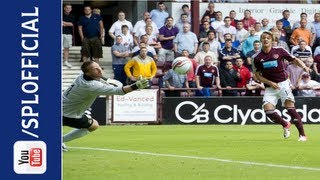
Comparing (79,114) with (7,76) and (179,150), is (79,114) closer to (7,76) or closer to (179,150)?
(179,150)

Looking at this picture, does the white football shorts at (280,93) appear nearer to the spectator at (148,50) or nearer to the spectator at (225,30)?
→ the spectator at (148,50)

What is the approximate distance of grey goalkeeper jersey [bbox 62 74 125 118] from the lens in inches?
564

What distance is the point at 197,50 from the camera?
94.7ft

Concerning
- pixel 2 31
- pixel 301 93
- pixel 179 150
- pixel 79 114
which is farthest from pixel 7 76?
pixel 301 93

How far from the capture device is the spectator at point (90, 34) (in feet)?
95.2

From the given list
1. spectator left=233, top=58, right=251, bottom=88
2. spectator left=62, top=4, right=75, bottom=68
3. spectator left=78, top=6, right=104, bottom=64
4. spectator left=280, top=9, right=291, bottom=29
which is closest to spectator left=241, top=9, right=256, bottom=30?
spectator left=280, top=9, right=291, bottom=29

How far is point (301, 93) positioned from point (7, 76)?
22691mm

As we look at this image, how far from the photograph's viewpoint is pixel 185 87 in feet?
92.6

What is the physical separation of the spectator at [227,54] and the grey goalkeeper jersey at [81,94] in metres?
13.4

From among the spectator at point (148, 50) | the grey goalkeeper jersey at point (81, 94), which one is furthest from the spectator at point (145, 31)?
the grey goalkeeper jersey at point (81, 94)

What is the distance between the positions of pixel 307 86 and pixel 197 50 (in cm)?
347

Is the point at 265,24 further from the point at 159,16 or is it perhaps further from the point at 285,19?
the point at 159,16

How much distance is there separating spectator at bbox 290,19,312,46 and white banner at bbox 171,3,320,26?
2.79m

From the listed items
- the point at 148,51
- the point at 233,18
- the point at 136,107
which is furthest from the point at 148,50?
Result: the point at 233,18
